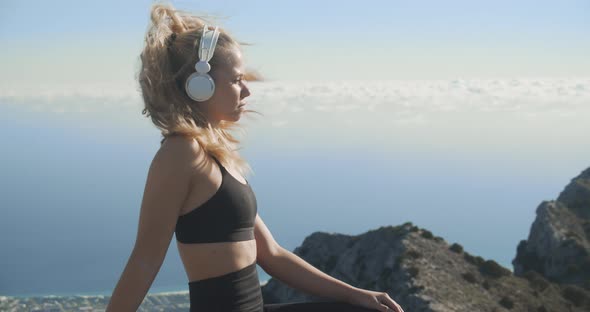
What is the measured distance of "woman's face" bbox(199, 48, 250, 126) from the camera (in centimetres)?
361

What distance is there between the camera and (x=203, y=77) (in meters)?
3.46

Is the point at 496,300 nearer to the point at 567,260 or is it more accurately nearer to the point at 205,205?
the point at 567,260

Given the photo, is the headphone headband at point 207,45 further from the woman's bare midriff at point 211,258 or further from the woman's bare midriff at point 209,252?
the woman's bare midriff at point 211,258

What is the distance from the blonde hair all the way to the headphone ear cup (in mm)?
74

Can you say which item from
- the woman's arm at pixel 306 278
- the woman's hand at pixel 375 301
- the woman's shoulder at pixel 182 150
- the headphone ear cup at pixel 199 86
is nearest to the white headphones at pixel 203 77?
the headphone ear cup at pixel 199 86

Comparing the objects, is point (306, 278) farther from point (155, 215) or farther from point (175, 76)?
point (175, 76)

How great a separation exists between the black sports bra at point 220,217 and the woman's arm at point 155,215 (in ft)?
0.40

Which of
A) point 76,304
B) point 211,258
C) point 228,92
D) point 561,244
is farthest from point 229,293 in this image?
point 76,304

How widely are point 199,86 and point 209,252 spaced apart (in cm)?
92

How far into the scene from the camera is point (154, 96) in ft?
11.4

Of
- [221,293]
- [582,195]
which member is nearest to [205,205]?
[221,293]

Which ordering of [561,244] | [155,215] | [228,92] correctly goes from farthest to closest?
A: [561,244], [228,92], [155,215]

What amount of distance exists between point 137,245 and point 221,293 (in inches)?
21.9

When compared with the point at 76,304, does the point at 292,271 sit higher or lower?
higher
